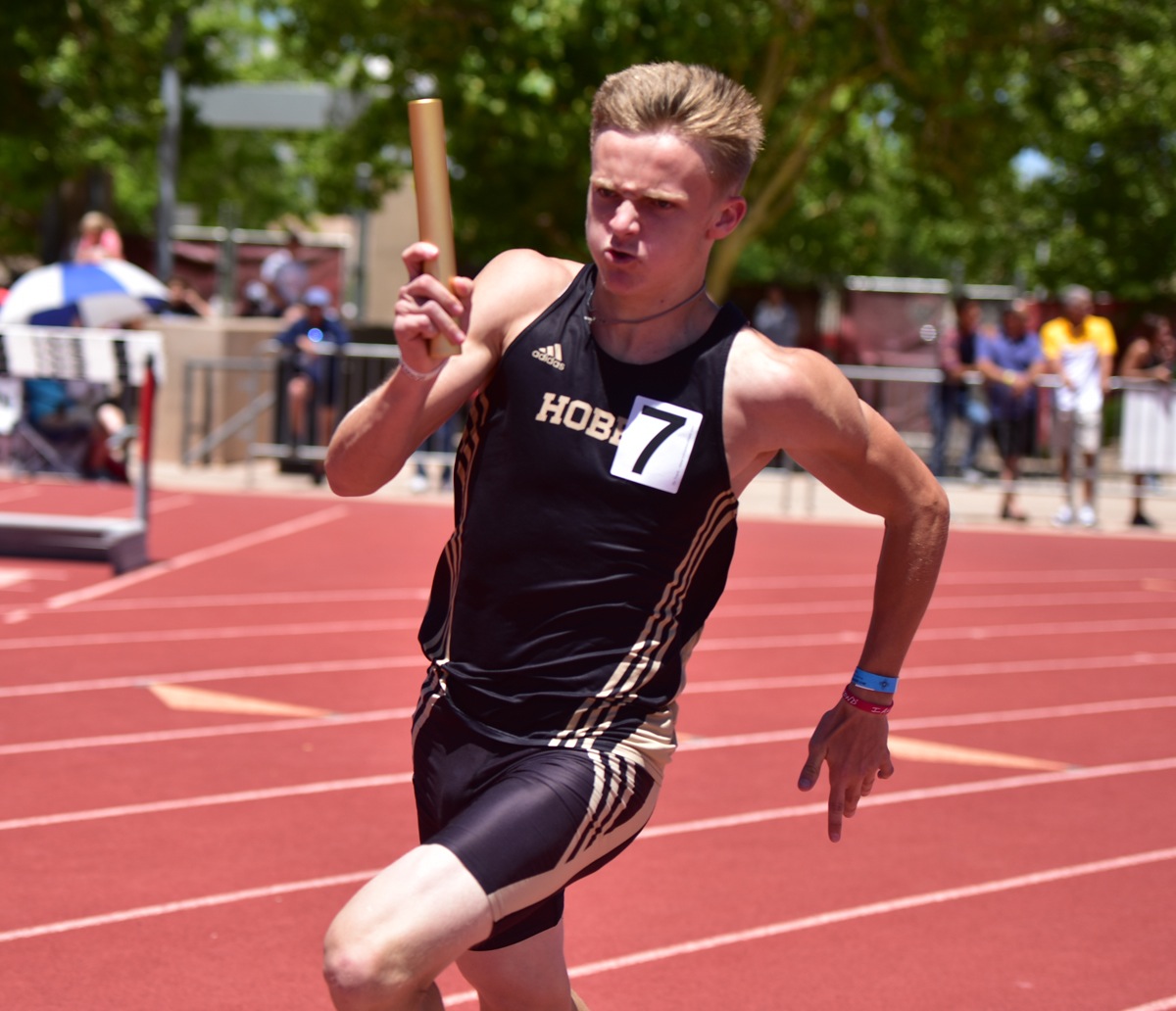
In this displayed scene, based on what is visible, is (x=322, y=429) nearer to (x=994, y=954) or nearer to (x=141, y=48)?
(x=141, y=48)

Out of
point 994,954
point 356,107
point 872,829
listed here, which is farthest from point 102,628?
point 356,107

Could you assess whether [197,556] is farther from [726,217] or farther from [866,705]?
[726,217]

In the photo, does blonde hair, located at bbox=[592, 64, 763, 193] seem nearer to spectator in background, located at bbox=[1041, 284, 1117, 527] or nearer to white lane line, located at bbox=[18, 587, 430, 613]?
white lane line, located at bbox=[18, 587, 430, 613]

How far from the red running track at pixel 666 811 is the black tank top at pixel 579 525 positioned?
1.69 meters

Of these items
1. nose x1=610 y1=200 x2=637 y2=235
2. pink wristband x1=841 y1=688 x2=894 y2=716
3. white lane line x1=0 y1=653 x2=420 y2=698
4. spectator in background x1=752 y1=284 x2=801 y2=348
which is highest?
nose x1=610 y1=200 x2=637 y2=235

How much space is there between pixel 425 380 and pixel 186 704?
509cm

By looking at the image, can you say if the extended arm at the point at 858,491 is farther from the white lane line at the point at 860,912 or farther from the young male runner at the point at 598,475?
the white lane line at the point at 860,912

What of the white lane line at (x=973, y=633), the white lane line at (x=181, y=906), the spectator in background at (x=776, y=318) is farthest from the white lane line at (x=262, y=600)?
the spectator in background at (x=776, y=318)

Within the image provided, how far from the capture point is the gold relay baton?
263cm

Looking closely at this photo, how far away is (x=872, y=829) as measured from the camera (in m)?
Result: 6.13

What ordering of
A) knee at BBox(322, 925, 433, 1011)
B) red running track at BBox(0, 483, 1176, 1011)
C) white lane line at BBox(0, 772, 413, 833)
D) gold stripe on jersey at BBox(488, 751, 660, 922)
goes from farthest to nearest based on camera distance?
white lane line at BBox(0, 772, 413, 833) → red running track at BBox(0, 483, 1176, 1011) → gold stripe on jersey at BBox(488, 751, 660, 922) → knee at BBox(322, 925, 433, 1011)

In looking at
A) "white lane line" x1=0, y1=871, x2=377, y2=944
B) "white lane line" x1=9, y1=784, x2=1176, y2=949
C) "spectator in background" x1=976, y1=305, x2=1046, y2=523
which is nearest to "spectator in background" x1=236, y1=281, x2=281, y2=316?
"spectator in background" x1=976, y1=305, x2=1046, y2=523

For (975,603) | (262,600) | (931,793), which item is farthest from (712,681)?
(975,603)

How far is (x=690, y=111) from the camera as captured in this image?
9.54ft
